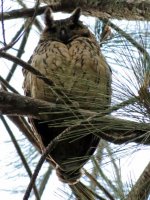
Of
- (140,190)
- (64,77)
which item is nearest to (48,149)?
(140,190)

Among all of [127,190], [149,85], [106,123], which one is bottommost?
[127,190]

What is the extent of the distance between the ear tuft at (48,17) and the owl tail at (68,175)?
1.15 m

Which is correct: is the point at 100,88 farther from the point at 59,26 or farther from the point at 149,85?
the point at 59,26

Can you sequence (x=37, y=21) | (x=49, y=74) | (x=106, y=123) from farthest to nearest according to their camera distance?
1. (x=37, y=21)
2. (x=49, y=74)
3. (x=106, y=123)

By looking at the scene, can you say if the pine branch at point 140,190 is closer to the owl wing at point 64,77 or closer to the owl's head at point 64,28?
the owl wing at point 64,77

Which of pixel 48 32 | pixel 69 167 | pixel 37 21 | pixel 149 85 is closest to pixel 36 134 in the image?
pixel 69 167

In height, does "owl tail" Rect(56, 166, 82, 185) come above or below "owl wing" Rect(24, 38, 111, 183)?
below

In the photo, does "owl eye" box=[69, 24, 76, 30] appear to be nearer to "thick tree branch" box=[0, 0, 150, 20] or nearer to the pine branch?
"thick tree branch" box=[0, 0, 150, 20]

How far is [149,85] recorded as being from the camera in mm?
2113

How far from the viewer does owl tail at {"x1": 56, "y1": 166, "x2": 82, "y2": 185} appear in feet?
10.6

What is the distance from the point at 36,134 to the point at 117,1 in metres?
1.07

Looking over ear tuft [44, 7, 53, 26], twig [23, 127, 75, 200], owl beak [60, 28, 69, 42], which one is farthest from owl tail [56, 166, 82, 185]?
ear tuft [44, 7, 53, 26]

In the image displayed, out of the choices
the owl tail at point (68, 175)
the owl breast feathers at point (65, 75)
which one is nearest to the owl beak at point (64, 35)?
the owl breast feathers at point (65, 75)

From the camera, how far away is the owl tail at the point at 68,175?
3.25 meters
